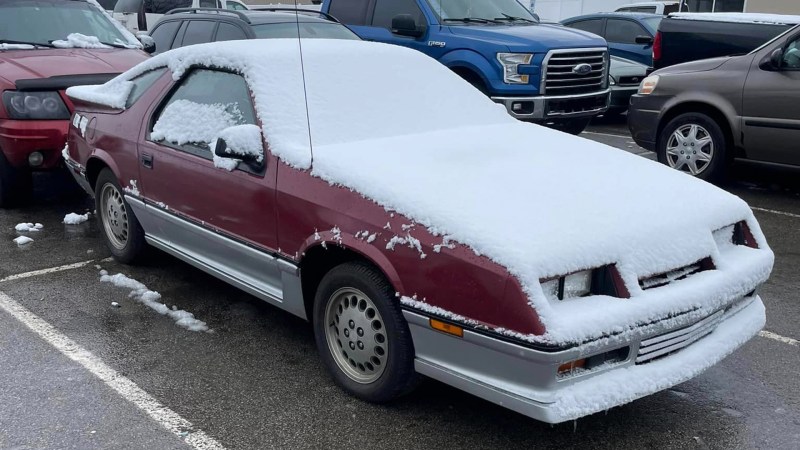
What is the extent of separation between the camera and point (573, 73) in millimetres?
9141

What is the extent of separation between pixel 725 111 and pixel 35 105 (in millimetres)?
6193

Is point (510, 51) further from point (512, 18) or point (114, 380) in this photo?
point (114, 380)

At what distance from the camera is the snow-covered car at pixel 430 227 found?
287 centimetres

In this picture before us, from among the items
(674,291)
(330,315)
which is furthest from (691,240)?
(330,315)

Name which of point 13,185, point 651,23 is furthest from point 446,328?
point 651,23

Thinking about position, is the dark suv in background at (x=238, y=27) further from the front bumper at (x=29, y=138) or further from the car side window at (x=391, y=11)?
the front bumper at (x=29, y=138)

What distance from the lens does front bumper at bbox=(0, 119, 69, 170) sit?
240 inches

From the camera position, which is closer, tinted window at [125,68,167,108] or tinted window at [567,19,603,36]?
tinted window at [125,68,167,108]

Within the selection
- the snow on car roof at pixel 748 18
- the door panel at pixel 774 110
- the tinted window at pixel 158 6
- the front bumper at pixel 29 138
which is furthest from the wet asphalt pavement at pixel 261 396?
the tinted window at pixel 158 6

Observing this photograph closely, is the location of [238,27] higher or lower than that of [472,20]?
lower

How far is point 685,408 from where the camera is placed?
3500 mm

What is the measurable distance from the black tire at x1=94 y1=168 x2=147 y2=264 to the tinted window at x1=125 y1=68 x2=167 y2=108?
1.74ft

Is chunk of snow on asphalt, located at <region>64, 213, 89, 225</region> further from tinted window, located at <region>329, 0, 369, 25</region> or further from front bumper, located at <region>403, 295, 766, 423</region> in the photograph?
tinted window, located at <region>329, 0, 369, 25</region>

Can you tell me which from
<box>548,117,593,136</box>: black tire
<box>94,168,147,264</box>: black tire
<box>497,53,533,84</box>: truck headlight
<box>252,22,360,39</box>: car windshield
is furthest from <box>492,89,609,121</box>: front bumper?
<box>94,168,147,264</box>: black tire
